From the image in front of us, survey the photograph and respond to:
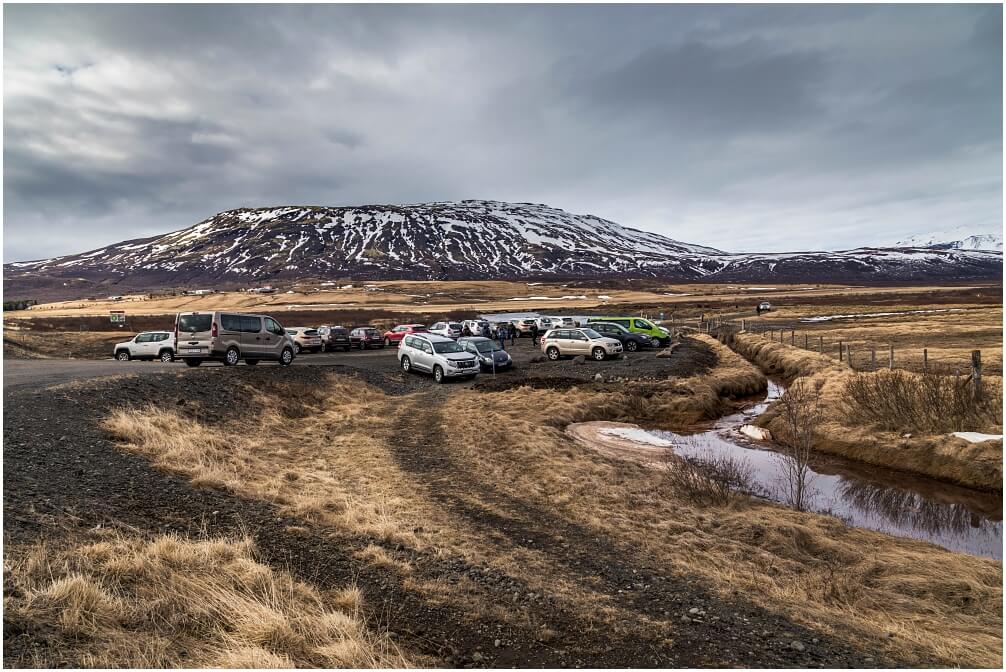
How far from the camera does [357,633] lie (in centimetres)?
475

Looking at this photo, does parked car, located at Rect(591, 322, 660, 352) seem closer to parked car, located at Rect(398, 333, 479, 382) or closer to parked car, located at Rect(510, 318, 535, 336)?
parked car, located at Rect(510, 318, 535, 336)

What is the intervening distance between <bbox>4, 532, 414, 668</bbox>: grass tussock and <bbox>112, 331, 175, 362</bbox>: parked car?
26.4 m

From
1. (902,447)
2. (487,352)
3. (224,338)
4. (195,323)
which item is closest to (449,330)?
(487,352)

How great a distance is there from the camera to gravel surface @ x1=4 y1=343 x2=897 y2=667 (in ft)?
16.6

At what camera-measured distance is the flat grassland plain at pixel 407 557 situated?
4805 mm

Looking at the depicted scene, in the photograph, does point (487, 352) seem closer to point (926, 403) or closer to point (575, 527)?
point (926, 403)

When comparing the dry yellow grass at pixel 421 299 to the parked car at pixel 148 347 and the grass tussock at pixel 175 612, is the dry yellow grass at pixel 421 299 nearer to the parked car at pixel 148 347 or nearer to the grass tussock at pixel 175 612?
the parked car at pixel 148 347

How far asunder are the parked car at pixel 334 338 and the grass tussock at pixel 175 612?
31.1 m

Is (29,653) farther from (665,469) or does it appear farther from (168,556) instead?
(665,469)

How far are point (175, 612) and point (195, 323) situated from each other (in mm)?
18377

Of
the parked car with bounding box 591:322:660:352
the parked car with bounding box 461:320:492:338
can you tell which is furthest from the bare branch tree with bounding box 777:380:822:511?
the parked car with bounding box 461:320:492:338

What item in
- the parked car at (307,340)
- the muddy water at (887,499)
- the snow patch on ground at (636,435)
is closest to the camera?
the muddy water at (887,499)

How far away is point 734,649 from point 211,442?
10384mm

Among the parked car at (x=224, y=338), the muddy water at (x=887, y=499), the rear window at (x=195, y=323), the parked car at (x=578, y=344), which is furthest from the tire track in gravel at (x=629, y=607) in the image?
the parked car at (x=578, y=344)
